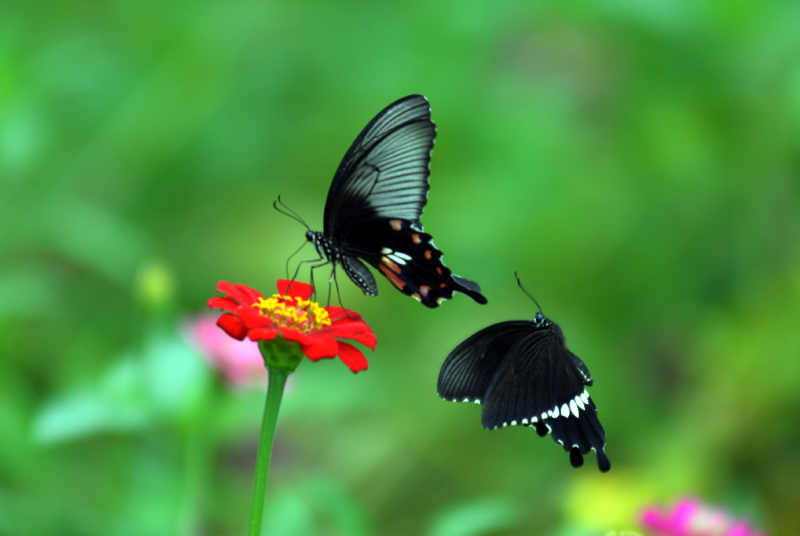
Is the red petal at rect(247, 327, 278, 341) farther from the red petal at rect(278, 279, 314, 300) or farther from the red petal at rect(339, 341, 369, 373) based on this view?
the red petal at rect(278, 279, 314, 300)

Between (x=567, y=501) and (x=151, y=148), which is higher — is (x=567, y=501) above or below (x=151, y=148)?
below

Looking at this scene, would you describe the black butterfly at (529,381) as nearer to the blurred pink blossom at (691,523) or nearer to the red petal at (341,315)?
the red petal at (341,315)

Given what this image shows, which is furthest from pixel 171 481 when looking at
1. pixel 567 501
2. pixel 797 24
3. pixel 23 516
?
pixel 797 24

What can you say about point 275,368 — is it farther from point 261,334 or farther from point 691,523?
point 691,523

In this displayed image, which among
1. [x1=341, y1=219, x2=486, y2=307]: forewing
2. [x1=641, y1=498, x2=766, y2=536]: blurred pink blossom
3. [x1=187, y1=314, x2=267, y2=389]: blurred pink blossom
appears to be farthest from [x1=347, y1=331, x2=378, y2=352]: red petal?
[x1=187, y1=314, x2=267, y2=389]: blurred pink blossom

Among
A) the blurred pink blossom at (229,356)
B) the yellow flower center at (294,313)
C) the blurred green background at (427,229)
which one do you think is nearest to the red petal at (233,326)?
the yellow flower center at (294,313)

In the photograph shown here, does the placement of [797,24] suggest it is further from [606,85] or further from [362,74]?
[362,74]

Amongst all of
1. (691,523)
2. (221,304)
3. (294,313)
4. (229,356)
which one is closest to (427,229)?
(229,356)
